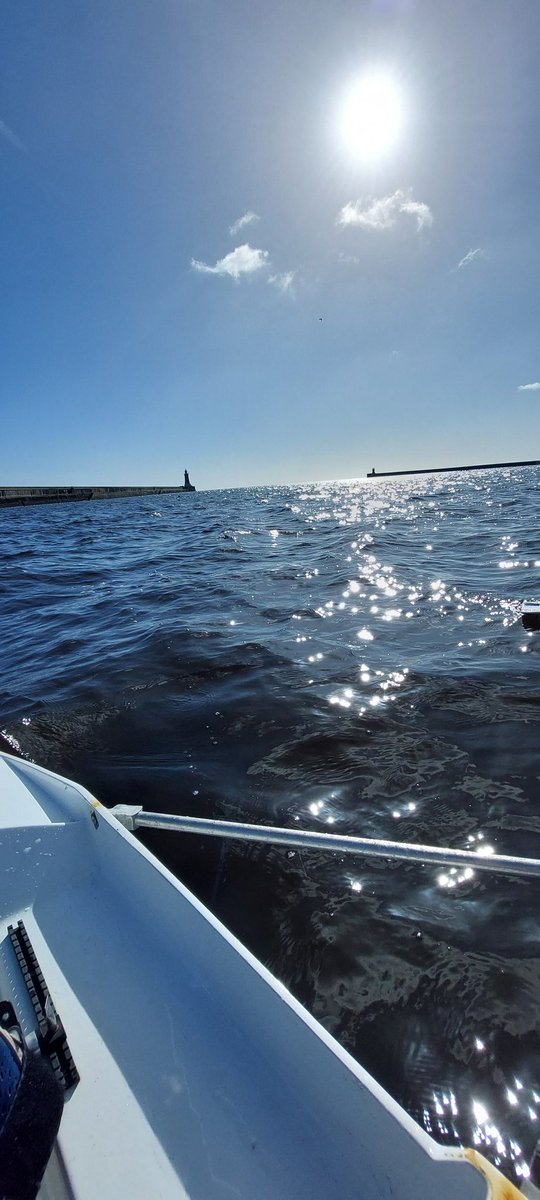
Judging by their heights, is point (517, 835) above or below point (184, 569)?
below

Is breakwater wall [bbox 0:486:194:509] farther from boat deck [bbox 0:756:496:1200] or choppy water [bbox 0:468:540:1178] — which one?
boat deck [bbox 0:756:496:1200]

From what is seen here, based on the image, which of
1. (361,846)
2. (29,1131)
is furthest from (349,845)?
(29,1131)

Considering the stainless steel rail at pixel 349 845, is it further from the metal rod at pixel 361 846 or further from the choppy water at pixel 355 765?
the choppy water at pixel 355 765

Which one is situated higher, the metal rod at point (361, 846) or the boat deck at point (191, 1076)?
the metal rod at point (361, 846)

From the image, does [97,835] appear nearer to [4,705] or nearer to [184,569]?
[4,705]

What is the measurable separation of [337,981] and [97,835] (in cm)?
110

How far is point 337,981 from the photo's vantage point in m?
1.62

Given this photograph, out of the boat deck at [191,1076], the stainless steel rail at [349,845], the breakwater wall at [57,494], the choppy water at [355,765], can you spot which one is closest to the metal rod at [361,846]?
the stainless steel rail at [349,845]

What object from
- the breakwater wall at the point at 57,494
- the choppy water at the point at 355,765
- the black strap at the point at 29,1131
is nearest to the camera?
the black strap at the point at 29,1131

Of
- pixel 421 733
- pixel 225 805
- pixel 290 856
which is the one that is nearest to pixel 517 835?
pixel 421 733

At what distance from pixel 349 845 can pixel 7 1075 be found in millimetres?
1137

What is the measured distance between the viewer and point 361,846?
1653mm

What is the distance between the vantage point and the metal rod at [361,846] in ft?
4.95

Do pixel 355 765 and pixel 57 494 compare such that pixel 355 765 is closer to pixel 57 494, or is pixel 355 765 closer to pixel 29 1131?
pixel 29 1131
